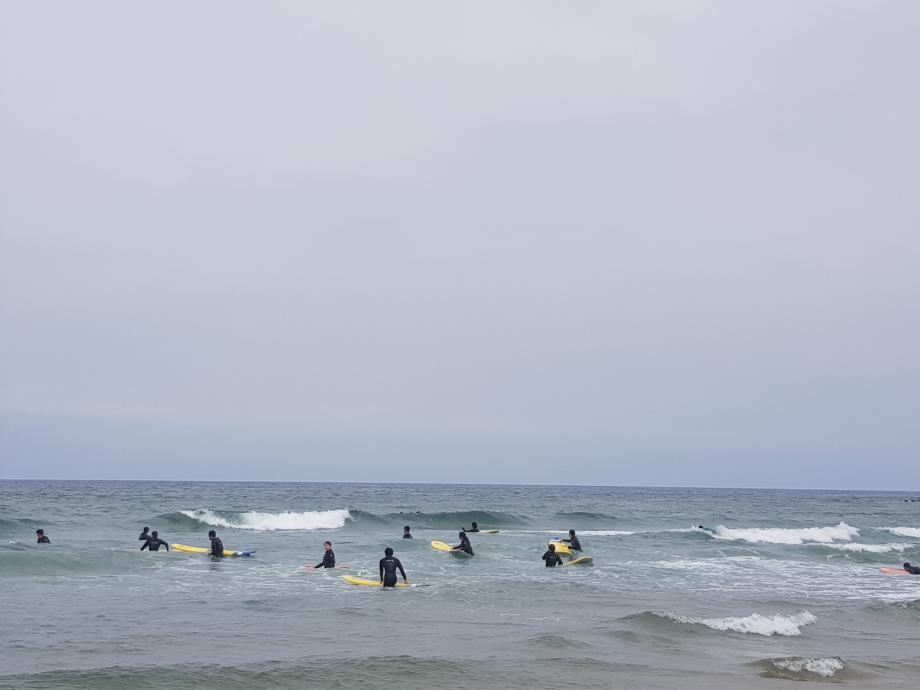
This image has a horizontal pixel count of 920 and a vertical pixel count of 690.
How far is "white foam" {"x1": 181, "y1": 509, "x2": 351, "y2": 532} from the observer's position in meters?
45.5

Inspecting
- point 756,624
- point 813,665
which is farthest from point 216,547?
point 813,665

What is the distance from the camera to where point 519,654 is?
13891 mm

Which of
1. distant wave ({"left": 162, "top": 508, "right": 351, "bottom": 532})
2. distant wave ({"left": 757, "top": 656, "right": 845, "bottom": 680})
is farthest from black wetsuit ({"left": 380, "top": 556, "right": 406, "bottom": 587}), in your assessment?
distant wave ({"left": 162, "top": 508, "right": 351, "bottom": 532})

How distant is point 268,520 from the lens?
48.2 meters

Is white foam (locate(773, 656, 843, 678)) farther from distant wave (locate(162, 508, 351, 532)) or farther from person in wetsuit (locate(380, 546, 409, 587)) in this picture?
distant wave (locate(162, 508, 351, 532))

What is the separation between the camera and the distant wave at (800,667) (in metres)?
12.7

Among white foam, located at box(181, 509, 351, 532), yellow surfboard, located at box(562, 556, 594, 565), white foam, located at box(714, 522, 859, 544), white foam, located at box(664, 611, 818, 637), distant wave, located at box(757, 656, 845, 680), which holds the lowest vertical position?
white foam, located at box(181, 509, 351, 532)

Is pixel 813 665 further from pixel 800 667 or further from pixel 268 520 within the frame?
pixel 268 520

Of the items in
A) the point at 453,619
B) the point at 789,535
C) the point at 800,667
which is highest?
the point at 800,667

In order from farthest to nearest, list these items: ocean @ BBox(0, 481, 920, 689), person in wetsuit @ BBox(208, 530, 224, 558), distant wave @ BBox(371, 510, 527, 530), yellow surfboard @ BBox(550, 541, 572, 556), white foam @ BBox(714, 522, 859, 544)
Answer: distant wave @ BBox(371, 510, 527, 530) → white foam @ BBox(714, 522, 859, 544) → yellow surfboard @ BBox(550, 541, 572, 556) → person in wetsuit @ BBox(208, 530, 224, 558) → ocean @ BBox(0, 481, 920, 689)

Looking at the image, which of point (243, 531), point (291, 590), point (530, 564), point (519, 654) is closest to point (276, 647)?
point (519, 654)

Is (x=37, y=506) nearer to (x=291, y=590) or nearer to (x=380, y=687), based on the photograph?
(x=291, y=590)

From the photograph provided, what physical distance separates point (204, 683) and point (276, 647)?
246cm

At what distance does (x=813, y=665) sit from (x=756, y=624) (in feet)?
11.9
